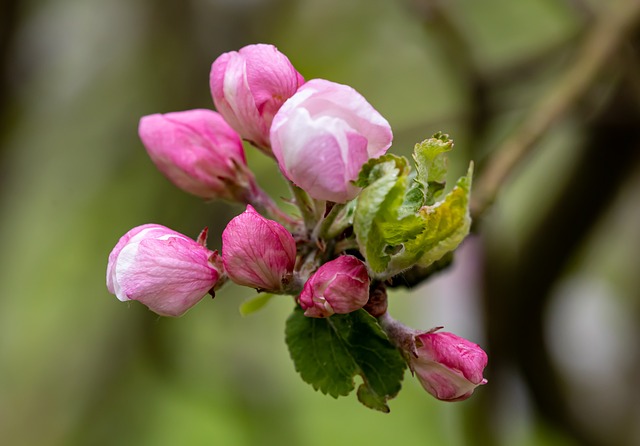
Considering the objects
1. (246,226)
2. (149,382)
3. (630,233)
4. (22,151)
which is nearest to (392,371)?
(246,226)

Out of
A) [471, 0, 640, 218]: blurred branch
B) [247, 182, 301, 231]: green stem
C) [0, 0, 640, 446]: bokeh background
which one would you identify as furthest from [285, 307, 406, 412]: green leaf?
[0, 0, 640, 446]: bokeh background

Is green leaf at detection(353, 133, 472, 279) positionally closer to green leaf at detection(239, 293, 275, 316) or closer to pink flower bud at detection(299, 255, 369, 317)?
pink flower bud at detection(299, 255, 369, 317)

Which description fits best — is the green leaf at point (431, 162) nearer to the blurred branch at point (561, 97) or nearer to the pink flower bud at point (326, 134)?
the pink flower bud at point (326, 134)

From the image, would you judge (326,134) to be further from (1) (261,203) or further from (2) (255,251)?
(1) (261,203)

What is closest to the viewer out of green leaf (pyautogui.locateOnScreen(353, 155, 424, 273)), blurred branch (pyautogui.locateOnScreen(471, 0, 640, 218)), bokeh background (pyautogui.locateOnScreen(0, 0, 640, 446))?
green leaf (pyautogui.locateOnScreen(353, 155, 424, 273))

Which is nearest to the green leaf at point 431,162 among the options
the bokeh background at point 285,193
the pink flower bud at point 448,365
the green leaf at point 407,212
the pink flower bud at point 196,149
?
the green leaf at point 407,212

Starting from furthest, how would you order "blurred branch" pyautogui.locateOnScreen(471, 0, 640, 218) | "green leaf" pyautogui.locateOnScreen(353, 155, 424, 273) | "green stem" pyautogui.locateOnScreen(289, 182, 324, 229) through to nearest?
"blurred branch" pyautogui.locateOnScreen(471, 0, 640, 218), "green stem" pyautogui.locateOnScreen(289, 182, 324, 229), "green leaf" pyautogui.locateOnScreen(353, 155, 424, 273)
